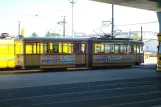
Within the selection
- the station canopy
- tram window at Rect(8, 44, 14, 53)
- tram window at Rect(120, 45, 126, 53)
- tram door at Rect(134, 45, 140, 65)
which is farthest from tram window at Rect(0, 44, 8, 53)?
tram door at Rect(134, 45, 140, 65)

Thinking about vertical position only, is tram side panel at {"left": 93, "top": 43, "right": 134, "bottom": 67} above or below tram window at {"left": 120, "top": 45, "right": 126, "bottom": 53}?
below

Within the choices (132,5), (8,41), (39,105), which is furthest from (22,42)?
(39,105)

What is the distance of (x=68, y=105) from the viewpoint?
1112 centimetres

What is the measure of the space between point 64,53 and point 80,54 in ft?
Result: 6.05

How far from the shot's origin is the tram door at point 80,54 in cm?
3150

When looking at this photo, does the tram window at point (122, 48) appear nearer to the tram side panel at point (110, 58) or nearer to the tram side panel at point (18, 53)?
the tram side panel at point (110, 58)

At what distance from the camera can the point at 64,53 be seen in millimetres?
30766

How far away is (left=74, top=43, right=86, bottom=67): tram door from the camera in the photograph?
103 feet

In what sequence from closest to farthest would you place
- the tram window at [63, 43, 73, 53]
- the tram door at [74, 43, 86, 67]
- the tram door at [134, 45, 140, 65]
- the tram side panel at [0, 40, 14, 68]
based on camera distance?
the tram side panel at [0, 40, 14, 68], the tram window at [63, 43, 73, 53], the tram door at [74, 43, 86, 67], the tram door at [134, 45, 140, 65]

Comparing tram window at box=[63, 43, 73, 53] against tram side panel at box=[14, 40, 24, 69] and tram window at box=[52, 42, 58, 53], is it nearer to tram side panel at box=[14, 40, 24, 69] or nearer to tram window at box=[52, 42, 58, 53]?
tram window at box=[52, 42, 58, 53]

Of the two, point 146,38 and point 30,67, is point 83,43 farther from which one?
point 146,38

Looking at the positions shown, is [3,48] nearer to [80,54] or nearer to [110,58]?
[80,54]

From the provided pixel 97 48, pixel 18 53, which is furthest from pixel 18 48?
pixel 97 48

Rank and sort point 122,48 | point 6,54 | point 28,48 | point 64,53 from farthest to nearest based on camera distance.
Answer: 1. point 122,48
2. point 64,53
3. point 28,48
4. point 6,54
